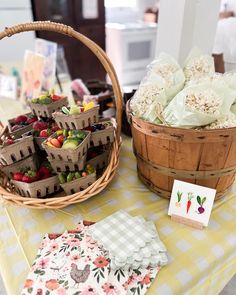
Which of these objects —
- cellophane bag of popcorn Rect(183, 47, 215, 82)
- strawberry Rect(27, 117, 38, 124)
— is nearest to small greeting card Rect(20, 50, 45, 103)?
strawberry Rect(27, 117, 38, 124)

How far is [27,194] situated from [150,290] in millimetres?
406

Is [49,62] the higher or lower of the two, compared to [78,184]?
higher

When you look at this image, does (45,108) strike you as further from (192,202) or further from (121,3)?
(121,3)

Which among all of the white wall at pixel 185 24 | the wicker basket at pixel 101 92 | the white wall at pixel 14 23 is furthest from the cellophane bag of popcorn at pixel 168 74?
the white wall at pixel 14 23

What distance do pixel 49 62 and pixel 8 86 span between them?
37 cm

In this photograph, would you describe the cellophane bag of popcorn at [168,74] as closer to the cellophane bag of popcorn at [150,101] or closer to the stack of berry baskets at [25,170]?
the cellophane bag of popcorn at [150,101]

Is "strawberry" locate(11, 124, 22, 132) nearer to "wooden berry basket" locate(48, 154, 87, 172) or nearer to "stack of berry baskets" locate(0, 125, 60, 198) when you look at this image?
"stack of berry baskets" locate(0, 125, 60, 198)

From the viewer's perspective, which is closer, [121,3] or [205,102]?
[205,102]

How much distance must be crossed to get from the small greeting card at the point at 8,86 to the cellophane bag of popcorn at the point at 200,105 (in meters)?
1.21

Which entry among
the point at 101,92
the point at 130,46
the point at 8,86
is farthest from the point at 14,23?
the point at 130,46

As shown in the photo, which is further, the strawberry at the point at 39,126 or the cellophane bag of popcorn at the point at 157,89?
the strawberry at the point at 39,126

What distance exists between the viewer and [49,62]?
56.7 inches

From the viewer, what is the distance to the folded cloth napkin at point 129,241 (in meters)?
0.56

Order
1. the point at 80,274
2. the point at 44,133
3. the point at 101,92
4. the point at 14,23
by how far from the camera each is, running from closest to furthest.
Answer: the point at 80,274
the point at 44,133
the point at 101,92
the point at 14,23
